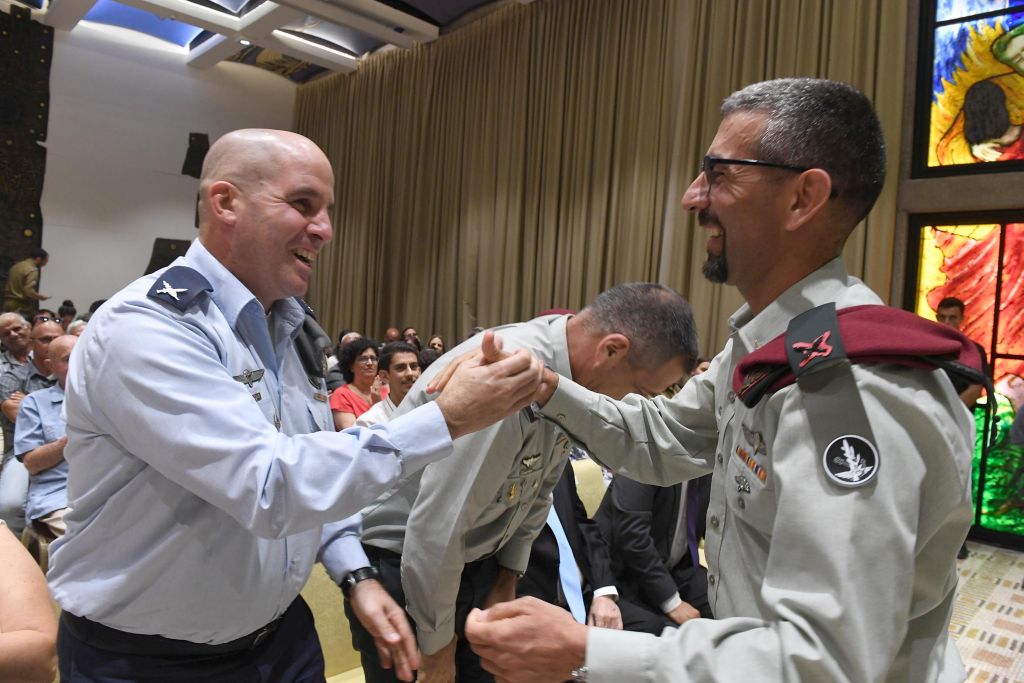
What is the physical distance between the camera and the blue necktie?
2348mm

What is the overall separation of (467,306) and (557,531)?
7.34m

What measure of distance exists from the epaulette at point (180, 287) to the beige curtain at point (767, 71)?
5787 millimetres

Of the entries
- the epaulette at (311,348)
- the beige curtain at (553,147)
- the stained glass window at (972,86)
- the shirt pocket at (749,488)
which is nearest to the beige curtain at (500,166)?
the beige curtain at (553,147)

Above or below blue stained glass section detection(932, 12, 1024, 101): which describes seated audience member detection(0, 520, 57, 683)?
below

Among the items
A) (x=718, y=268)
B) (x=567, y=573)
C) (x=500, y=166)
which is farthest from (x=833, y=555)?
(x=500, y=166)

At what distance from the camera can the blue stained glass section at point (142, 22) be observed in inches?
422

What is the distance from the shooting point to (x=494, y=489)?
1597 millimetres

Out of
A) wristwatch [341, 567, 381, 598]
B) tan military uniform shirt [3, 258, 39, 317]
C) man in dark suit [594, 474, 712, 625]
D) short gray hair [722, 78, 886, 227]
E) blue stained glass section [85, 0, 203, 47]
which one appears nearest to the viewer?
short gray hair [722, 78, 886, 227]

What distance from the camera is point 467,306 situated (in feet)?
31.7

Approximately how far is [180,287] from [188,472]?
339mm

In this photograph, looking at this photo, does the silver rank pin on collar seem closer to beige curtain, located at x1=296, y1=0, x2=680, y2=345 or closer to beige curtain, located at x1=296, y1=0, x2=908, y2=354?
beige curtain, located at x1=296, y1=0, x2=908, y2=354

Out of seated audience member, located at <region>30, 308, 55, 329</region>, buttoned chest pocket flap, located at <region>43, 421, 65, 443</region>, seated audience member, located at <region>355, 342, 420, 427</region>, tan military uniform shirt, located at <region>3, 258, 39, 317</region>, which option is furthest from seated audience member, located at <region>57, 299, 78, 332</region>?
buttoned chest pocket flap, located at <region>43, 421, 65, 443</region>

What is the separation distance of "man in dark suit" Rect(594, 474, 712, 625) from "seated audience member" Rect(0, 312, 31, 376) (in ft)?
15.5

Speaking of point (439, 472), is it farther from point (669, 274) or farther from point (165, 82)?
point (165, 82)
